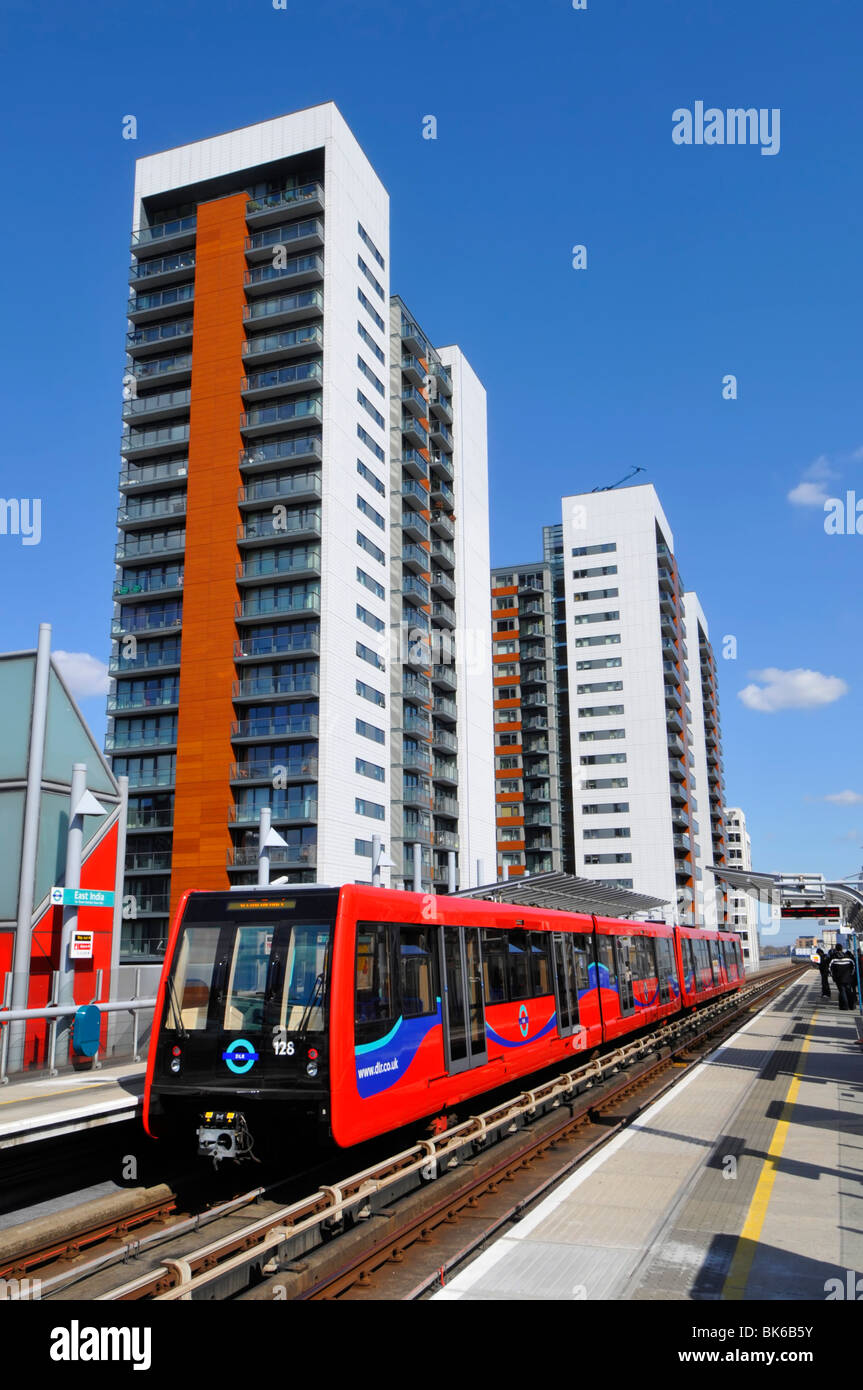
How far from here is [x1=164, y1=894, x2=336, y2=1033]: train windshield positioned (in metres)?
10.7

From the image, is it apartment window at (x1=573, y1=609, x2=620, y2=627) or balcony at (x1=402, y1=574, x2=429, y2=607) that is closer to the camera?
balcony at (x1=402, y1=574, x2=429, y2=607)

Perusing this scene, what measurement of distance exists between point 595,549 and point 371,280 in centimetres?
4060

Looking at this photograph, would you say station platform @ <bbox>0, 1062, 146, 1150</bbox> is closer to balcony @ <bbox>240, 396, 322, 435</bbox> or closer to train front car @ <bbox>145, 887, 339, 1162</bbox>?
train front car @ <bbox>145, 887, 339, 1162</bbox>

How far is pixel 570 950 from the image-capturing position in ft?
67.6

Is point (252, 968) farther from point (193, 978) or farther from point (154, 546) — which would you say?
point (154, 546)

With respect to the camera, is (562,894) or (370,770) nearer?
(562,894)

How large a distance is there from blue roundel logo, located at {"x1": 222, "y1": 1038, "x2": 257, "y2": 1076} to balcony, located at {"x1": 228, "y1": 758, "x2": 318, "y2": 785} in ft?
132

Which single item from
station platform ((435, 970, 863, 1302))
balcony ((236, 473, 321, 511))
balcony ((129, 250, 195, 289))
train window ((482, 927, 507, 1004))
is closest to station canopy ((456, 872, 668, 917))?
train window ((482, 927, 507, 1004))

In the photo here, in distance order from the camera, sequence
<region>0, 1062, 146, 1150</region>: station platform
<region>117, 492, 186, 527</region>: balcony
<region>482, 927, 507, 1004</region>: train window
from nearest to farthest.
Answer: <region>0, 1062, 146, 1150</region>: station platform, <region>482, 927, 507, 1004</region>: train window, <region>117, 492, 186, 527</region>: balcony

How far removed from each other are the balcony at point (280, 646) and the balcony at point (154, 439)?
12.9 m

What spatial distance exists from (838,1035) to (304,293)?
46.1 m

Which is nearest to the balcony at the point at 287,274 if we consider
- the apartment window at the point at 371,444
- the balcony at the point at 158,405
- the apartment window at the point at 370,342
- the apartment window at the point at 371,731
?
the apartment window at the point at 370,342

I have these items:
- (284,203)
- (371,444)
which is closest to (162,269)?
(284,203)

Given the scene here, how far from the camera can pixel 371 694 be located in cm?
5756
